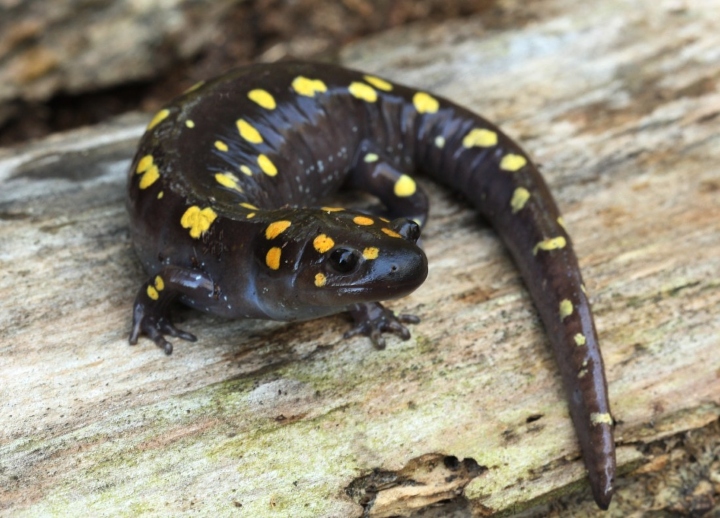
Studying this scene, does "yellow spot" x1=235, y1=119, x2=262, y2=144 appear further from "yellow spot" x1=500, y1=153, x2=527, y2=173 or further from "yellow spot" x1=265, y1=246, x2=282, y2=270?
"yellow spot" x1=500, y1=153, x2=527, y2=173

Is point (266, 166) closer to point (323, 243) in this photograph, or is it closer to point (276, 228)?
point (276, 228)

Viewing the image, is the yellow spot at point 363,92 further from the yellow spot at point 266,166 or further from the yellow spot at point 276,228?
the yellow spot at point 276,228

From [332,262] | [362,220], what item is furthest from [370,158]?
[332,262]

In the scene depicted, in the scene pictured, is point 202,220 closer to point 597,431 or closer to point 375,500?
point 375,500

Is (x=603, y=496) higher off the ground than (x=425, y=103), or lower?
lower

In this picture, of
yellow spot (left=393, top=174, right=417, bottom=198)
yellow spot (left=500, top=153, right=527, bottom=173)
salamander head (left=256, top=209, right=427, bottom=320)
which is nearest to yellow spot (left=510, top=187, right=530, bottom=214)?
yellow spot (left=500, top=153, right=527, bottom=173)

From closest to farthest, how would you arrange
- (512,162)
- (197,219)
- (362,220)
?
(362,220), (197,219), (512,162)
